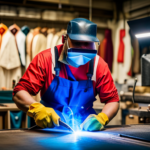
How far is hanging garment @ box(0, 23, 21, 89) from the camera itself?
4625 millimetres

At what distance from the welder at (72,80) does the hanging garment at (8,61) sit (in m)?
2.85

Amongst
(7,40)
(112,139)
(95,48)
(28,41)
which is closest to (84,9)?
(28,41)

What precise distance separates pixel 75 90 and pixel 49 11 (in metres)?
3.70

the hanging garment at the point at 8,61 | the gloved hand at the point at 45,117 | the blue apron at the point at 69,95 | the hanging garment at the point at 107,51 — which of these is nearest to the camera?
the gloved hand at the point at 45,117

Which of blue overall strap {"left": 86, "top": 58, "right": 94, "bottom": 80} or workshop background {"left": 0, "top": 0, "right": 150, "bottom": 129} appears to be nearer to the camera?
blue overall strap {"left": 86, "top": 58, "right": 94, "bottom": 80}

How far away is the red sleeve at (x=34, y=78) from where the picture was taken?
180 centimetres

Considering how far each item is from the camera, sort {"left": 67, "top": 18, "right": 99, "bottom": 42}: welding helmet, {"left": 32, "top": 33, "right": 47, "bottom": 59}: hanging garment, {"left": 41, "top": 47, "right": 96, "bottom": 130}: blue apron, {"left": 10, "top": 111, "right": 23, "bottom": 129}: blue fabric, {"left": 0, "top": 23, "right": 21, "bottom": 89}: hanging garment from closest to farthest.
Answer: {"left": 67, "top": 18, "right": 99, "bottom": 42}: welding helmet → {"left": 41, "top": 47, "right": 96, "bottom": 130}: blue apron → {"left": 10, "top": 111, "right": 23, "bottom": 129}: blue fabric → {"left": 0, "top": 23, "right": 21, "bottom": 89}: hanging garment → {"left": 32, "top": 33, "right": 47, "bottom": 59}: hanging garment

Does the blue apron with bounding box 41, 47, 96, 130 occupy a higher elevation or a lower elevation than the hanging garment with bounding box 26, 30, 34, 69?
lower

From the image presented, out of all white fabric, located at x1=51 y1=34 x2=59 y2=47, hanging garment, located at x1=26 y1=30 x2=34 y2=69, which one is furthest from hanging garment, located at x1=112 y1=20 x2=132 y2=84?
hanging garment, located at x1=26 y1=30 x2=34 y2=69

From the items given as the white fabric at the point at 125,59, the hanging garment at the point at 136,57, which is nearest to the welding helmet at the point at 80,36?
the hanging garment at the point at 136,57

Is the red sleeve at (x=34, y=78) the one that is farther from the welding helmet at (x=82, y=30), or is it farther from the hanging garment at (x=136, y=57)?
the hanging garment at (x=136, y=57)

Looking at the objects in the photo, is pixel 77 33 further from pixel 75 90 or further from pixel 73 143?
pixel 73 143

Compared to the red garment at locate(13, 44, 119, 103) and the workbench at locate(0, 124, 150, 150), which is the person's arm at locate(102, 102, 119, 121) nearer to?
the red garment at locate(13, 44, 119, 103)

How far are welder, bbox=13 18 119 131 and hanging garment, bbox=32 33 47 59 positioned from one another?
2806 millimetres
